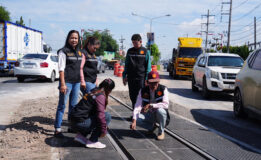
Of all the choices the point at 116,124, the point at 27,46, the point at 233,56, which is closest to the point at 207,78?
the point at 233,56

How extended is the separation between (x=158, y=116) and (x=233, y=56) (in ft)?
29.4

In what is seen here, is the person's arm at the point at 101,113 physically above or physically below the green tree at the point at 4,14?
below

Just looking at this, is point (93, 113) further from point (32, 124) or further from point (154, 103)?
point (32, 124)

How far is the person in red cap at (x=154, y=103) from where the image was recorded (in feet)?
17.7

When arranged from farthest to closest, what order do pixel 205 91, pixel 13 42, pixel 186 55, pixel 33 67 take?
pixel 186 55 → pixel 13 42 → pixel 33 67 → pixel 205 91

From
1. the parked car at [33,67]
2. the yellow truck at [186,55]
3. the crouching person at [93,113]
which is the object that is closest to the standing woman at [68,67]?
the crouching person at [93,113]

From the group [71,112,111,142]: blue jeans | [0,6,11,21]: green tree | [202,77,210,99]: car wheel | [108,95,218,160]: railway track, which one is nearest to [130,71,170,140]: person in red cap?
[108,95,218,160]: railway track

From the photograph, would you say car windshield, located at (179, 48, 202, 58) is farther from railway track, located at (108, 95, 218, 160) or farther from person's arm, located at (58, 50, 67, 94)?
person's arm, located at (58, 50, 67, 94)

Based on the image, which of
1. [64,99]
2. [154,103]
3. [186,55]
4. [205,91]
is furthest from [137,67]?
[186,55]

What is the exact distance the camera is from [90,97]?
15.2ft

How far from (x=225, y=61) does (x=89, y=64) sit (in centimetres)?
863

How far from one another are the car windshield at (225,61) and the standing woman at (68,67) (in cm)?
859

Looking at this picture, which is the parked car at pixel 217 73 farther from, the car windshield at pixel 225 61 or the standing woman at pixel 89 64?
the standing woman at pixel 89 64

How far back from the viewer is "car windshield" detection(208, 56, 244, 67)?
12.9m
